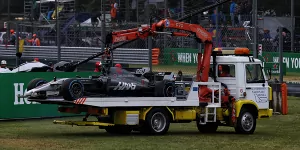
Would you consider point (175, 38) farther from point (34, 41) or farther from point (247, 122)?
point (247, 122)

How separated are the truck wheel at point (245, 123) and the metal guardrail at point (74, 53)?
8.12 m

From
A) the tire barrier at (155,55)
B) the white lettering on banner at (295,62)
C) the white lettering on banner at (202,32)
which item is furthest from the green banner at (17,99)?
the white lettering on banner at (295,62)

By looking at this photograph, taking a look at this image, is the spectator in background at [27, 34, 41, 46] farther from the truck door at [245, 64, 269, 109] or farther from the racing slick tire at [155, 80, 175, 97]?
the racing slick tire at [155, 80, 175, 97]

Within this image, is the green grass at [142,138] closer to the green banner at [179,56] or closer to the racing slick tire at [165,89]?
the racing slick tire at [165,89]

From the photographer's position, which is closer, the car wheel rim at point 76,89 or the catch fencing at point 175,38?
the car wheel rim at point 76,89

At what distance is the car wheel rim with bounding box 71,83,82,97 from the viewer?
18.0 meters

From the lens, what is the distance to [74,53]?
1205 inches

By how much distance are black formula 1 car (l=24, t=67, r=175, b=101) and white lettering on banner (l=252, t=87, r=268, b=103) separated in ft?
6.86

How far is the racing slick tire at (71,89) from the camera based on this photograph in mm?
17941

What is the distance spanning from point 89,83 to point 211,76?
3472 millimetres

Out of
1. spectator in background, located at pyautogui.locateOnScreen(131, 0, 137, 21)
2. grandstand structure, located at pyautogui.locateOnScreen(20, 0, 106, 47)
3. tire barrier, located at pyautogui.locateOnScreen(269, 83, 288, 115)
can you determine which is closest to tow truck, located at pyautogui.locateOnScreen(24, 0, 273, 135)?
tire barrier, located at pyautogui.locateOnScreen(269, 83, 288, 115)

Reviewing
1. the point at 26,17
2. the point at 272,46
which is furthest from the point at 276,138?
the point at 26,17

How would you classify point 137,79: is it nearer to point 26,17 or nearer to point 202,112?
point 202,112

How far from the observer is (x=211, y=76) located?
20.6m
